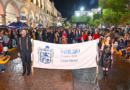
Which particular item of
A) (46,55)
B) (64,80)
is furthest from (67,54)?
(64,80)

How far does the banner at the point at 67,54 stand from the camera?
5668 millimetres

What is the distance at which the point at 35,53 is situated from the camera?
5.81 m

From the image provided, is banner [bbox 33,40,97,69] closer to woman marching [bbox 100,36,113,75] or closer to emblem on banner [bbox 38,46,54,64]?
emblem on banner [bbox 38,46,54,64]

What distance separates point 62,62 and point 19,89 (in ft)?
6.91

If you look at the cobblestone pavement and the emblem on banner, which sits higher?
the emblem on banner

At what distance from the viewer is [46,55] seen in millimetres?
5750

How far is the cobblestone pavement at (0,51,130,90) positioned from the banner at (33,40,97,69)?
1.83 feet

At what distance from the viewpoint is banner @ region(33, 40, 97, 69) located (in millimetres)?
5668

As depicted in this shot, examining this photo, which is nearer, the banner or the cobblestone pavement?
the cobblestone pavement

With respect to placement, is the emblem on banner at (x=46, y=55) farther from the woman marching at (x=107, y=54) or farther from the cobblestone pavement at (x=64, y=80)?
the woman marching at (x=107, y=54)

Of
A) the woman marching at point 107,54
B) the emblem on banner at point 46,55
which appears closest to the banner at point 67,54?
the emblem on banner at point 46,55

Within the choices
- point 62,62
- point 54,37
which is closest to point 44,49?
point 62,62

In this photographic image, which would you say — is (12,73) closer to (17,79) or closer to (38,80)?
(17,79)

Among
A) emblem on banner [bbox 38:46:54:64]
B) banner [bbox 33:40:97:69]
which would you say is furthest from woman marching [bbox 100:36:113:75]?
emblem on banner [bbox 38:46:54:64]
